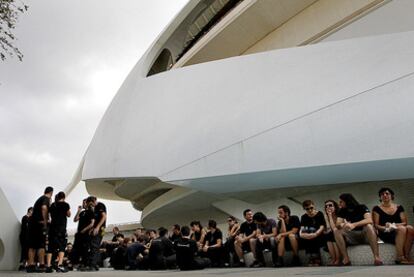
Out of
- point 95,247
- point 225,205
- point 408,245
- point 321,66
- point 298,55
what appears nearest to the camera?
point 408,245

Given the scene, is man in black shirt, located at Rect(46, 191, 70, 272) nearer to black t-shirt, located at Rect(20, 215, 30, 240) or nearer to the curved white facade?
black t-shirt, located at Rect(20, 215, 30, 240)

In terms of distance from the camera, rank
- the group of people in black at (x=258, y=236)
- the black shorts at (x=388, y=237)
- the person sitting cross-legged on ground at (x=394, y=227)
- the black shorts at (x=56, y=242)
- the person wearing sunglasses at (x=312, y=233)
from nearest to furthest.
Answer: the person sitting cross-legged on ground at (x=394, y=227), the black shorts at (x=388, y=237), the group of people in black at (x=258, y=236), the person wearing sunglasses at (x=312, y=233), the black shorts at (x=56, y=242)

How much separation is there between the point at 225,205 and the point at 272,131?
4148 millimetres

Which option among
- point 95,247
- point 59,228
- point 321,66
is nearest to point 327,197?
point 321,66

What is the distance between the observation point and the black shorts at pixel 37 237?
570cm

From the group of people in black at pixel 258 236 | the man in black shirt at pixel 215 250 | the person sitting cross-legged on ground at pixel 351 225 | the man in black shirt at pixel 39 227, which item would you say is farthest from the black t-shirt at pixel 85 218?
the person sitting cross-legged on ground at pixel 351 225

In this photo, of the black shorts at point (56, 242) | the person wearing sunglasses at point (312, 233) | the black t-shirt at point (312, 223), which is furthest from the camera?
the black shorts at point (56, 242)

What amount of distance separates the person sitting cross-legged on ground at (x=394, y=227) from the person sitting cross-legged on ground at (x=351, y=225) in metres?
0.18

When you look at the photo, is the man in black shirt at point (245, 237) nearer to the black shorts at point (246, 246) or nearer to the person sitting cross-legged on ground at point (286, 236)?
the black shorts at point (246, 246)

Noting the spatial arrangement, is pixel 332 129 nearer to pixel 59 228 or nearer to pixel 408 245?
pixel 408 245

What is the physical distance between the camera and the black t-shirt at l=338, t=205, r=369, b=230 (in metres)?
4.66

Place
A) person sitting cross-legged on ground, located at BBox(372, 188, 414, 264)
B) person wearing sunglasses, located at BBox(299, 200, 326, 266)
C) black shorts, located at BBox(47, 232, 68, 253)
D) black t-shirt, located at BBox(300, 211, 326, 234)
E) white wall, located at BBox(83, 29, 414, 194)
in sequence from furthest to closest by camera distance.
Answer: white wall, located at BBox(83, 29, 414, 194)
black shorts, located at BBox(47, 232, 68, 253)
black t-shirt, located at BBox(300, 211, 326, 234)
person wearing sunglasses, located at BBox(299, 200, 326, 266)
person sitting cross-legged on ground, located at BBox(372, 188, 414, 264)

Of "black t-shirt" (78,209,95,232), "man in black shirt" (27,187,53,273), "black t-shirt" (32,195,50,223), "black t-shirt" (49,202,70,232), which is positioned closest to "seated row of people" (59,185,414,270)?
"black t-shirt" (78,209,95,232)

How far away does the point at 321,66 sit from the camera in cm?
739
